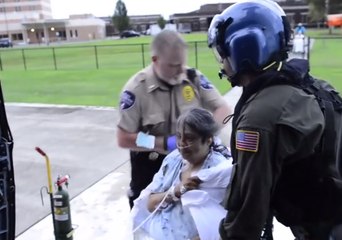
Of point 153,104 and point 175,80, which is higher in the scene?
point 175,80

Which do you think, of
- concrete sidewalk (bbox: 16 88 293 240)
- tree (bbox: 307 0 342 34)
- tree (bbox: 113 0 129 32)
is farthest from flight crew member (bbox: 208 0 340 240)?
tree (bbox: 113 0 129 32)

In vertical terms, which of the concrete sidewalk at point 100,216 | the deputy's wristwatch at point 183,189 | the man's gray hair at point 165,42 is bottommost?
the concrete sidewalk at point 100,216

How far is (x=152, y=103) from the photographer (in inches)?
108

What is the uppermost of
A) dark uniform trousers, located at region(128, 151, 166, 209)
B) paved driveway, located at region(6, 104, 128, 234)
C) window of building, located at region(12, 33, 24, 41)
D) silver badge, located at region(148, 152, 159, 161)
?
silver badge, located at region(148, 152, 159, 161)

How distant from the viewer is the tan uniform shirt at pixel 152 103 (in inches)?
108

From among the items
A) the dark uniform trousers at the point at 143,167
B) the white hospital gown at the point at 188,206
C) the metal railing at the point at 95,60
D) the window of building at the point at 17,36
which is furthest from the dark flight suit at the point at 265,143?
the window of building at the point at 17,36

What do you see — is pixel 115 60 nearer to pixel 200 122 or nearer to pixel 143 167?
pixel 143 167

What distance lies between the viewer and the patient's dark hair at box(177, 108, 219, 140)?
212 centimetres

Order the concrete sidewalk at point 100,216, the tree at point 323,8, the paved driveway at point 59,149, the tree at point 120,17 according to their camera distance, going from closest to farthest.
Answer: the concrete sidewalk at point 100,216, the paved driveway at point 59,149, the tree at point 323,8, the tree at point 120,17

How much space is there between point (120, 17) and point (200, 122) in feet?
300

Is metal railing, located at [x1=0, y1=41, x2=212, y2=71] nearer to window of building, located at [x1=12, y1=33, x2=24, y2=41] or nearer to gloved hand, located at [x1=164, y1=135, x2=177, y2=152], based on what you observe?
gloved hand, located at [x1=164, y1=135, x2=177, y2=152]

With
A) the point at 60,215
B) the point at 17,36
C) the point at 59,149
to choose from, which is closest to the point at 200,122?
the point at 60,215

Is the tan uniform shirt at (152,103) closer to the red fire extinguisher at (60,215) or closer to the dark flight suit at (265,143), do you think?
the red fire extinguisher at (60,215)

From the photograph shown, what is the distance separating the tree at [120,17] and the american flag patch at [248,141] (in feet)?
297
